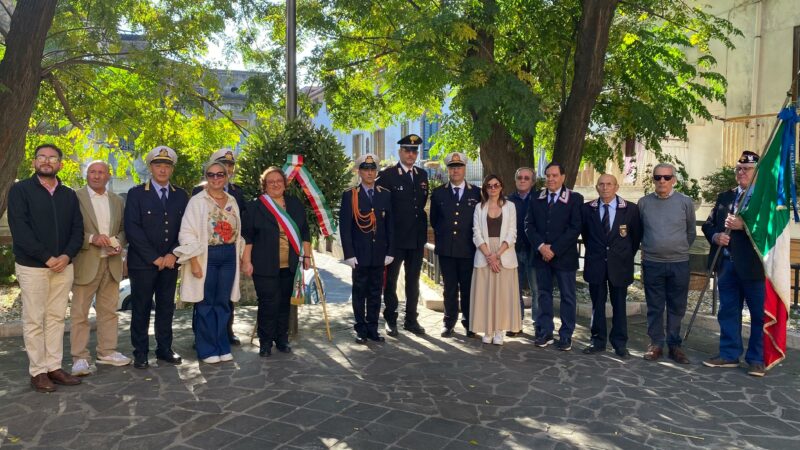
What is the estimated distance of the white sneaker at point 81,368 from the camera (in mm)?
6101

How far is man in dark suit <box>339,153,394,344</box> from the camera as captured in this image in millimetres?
7383

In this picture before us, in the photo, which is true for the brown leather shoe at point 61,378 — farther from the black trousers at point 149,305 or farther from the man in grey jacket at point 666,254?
the man in grey jacket at point 666,254

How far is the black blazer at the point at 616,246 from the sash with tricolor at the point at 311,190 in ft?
9.29

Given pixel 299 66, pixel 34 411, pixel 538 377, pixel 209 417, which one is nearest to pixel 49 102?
pixel 299 66

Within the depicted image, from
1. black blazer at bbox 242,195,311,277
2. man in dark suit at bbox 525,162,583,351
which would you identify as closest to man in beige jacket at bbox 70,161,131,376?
black blazer at bbox 242,195,311,277

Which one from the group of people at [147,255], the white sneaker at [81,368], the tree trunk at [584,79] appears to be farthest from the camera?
the tree trunk at [584,79]

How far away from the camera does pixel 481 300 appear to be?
24.4ft

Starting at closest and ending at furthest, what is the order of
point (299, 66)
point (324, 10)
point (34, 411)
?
point (34, 411) → point (324, 10) → point (299, 66)

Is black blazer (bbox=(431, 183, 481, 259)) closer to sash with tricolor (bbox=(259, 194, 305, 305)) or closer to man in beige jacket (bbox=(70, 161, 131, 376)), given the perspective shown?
sash with tricolor (bbox=(259, 194, 305, 305))

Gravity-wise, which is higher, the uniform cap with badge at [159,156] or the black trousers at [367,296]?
the uniform cap with badge at [159,156]

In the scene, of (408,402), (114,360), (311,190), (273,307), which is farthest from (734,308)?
→ (114,360)

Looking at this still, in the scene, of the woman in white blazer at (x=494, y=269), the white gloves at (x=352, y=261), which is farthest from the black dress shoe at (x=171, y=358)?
the woman in white blazer at (x=494, y=269)

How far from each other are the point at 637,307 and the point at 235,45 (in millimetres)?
8024

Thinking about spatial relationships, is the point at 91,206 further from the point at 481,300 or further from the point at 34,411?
the point at 481,300
